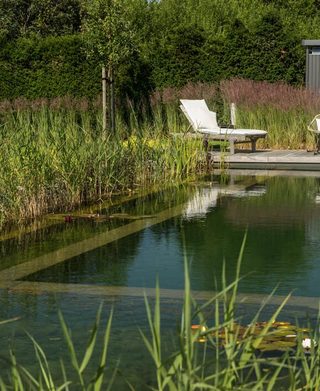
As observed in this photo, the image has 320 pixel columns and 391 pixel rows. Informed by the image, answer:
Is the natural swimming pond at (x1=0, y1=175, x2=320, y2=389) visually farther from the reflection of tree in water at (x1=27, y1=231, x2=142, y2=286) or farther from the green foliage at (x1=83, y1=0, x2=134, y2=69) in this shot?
the green foliage at (x1=83, y1=0, x2=134, y2=69)

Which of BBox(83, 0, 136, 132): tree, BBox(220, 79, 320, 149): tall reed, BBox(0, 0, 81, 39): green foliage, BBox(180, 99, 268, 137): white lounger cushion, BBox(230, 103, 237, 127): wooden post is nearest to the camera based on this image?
BBox(180, 99, 268, 137): white lounger cushion

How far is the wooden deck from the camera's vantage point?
14594 mm

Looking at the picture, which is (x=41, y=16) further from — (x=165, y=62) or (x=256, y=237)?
(x=256, y=237)

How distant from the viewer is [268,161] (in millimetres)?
14969

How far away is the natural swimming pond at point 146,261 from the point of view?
5031 millimetres

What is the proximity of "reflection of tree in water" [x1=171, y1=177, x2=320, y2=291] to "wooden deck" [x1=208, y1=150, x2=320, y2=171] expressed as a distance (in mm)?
3076

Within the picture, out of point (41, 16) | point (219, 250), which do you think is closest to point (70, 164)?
point (219, 250)

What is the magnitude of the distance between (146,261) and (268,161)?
27.1 ft

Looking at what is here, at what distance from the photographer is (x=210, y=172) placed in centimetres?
1378

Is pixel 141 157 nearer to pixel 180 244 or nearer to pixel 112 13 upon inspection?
pixel 180 244

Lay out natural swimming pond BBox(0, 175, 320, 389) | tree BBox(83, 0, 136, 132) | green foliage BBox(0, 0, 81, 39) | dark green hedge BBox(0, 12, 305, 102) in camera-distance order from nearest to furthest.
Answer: natural swimming pond BBox(0, 175, 320, 389) < tree BBox(83, 0, 136, 132) < dark green hedge BBox(0, 12, 305, 102) < green foliage BBox(0, 0, 81, 39)

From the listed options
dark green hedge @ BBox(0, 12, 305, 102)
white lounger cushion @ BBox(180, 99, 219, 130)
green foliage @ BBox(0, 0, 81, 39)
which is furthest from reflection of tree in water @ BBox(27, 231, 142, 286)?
green foliage @ BBox(0, 0, 81, 39)

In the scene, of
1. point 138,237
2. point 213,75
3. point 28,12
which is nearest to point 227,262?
point 138,237

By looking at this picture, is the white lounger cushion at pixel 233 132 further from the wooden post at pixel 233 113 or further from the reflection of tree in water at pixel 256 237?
the reflection of tree in water at pixel 256 237
